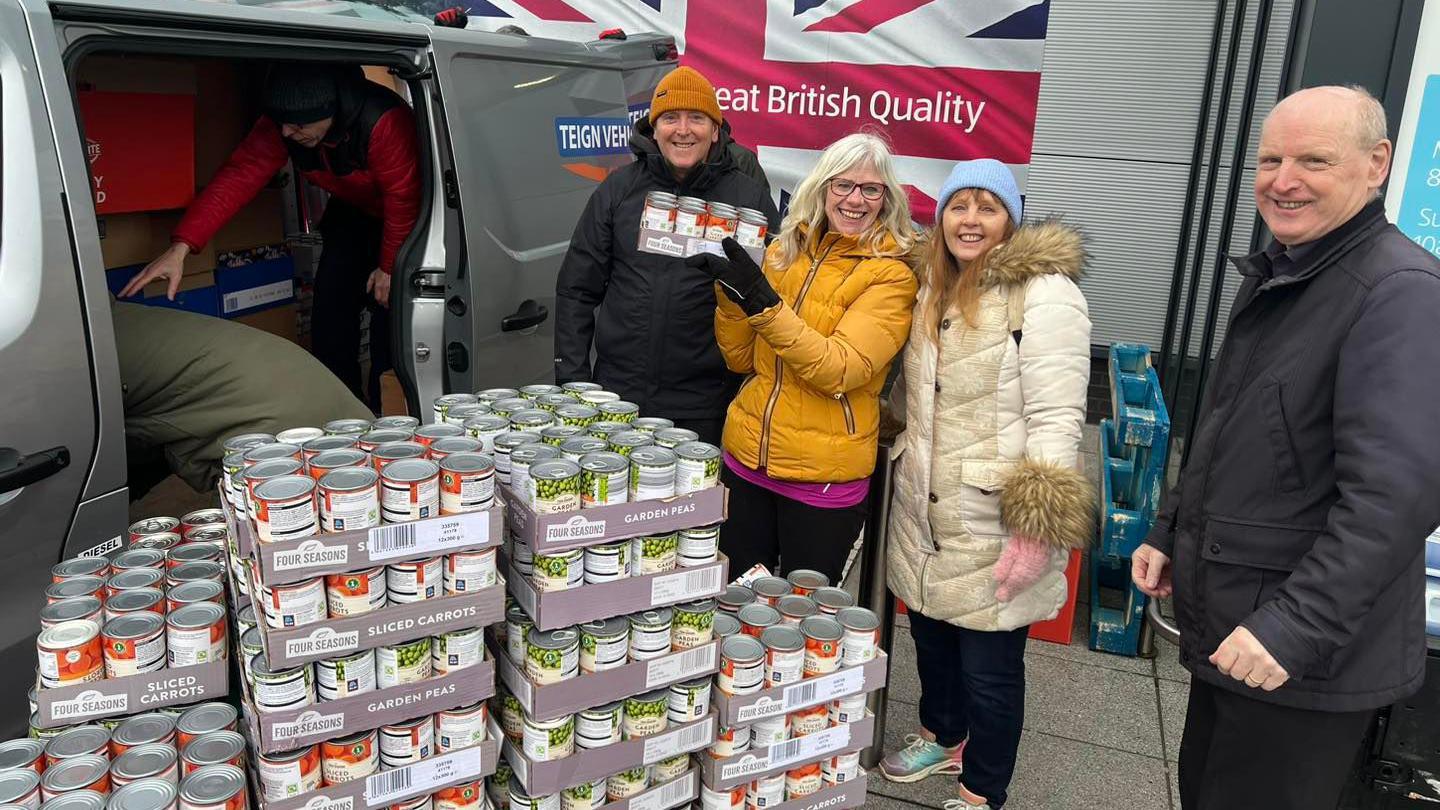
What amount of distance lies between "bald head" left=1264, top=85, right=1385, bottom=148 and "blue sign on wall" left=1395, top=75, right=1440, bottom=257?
1122mm

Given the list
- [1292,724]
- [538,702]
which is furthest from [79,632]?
[1292,724]

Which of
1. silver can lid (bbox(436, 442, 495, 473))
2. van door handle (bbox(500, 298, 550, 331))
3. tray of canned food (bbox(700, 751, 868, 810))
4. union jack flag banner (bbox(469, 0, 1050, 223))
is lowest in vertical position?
tray of canned food (bbox(700, 751, 868, 810))

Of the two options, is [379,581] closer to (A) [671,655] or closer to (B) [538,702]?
(B) [538,702]

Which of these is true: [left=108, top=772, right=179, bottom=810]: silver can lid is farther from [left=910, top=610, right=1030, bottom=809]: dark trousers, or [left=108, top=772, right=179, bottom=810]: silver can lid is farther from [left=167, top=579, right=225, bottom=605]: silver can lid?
[left=910, top=610, right=1030, bottom=809]: dark trousers

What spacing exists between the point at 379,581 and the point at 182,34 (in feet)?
5.29

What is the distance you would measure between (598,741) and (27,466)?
134 cm

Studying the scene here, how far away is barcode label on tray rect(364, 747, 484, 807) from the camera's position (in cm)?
175

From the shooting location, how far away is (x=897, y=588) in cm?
273

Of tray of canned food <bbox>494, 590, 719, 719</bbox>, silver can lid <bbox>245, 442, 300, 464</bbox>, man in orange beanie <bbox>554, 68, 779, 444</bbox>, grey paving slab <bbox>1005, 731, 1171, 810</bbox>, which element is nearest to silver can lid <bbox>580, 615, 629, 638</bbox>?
tray of canned food <bbox>494, 590, 719, 719</bbox>

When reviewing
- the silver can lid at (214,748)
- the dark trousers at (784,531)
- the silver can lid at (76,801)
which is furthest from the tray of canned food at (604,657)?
the dark trousers at (784,531)

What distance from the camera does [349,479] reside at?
166 centimetres

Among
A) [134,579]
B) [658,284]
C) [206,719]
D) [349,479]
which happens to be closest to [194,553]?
[134,579]

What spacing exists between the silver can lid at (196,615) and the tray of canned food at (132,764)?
0.16 meters

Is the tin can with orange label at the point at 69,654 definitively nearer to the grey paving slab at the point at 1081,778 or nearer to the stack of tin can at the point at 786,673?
the stack of tin can at the point at 786,673
